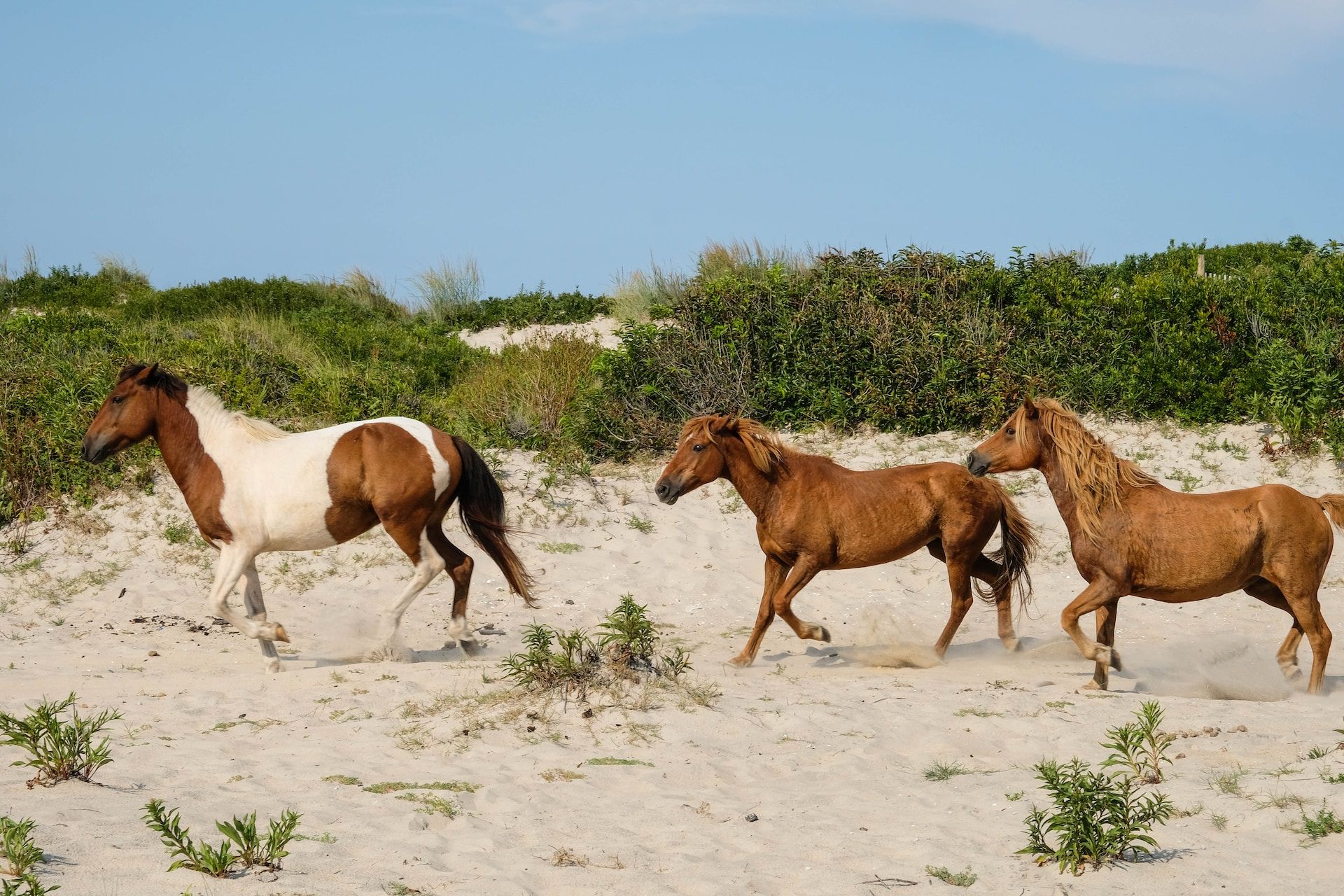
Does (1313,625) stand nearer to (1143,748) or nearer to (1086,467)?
(1086,467)

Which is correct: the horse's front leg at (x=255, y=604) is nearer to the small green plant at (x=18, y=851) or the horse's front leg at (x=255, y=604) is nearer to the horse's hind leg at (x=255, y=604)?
the horse's hind leg at (x=255, y=604)

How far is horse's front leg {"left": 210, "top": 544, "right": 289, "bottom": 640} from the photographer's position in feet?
26.9

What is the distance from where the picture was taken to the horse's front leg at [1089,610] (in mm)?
7387

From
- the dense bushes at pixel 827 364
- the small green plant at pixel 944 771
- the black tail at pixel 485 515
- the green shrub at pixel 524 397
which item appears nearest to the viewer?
the small green plant at pixel 944 771

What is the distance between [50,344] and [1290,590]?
1252 centimetres

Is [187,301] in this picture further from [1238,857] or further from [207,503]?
[1238,857]

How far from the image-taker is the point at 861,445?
13180 mm

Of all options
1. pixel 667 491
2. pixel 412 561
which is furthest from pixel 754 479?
pixel 412 561

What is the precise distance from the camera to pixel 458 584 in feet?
28.6

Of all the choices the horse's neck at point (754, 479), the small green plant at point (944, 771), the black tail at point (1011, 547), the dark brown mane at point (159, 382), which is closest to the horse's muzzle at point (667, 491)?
the horse's neck at point (754, 479)

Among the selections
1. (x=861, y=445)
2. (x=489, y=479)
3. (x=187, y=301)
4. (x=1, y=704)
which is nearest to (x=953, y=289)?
(x=861, y=445)

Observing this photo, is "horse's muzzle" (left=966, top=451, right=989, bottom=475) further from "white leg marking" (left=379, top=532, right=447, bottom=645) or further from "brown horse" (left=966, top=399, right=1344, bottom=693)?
"white leg marking" (left=379, top=532, right=447, bottom=645)

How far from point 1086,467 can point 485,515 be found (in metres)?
4.06

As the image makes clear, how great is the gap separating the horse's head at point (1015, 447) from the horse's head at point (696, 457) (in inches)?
65.7
